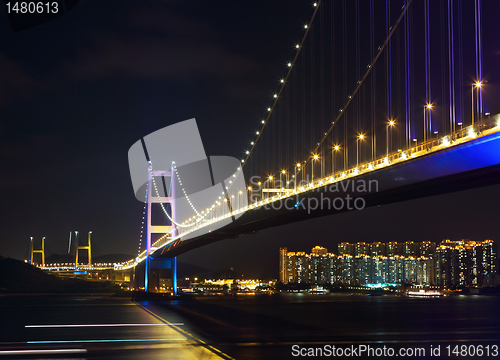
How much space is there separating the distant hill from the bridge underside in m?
47.3

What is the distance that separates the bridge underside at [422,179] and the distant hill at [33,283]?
47.3m

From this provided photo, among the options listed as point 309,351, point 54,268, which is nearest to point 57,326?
point 309,351

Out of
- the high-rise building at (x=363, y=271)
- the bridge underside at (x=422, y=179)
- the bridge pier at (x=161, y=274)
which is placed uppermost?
the bridge underside at (x=422, y=179)

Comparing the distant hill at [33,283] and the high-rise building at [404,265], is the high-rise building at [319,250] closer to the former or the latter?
the high-rise building at [404,265]

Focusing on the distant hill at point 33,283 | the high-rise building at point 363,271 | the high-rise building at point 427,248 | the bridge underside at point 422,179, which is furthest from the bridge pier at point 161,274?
the high-rise building at point 427,248

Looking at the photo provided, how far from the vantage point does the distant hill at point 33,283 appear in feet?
237

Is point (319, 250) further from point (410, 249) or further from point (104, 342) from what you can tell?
point (104, 342)

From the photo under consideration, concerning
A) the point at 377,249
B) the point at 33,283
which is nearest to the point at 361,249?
the point at 377,249

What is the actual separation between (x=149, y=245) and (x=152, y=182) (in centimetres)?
1007

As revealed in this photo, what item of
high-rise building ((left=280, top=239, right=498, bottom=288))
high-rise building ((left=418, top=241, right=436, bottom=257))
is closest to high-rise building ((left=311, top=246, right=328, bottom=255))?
high-rise building ((left=280, top=239, right=498, bottom=288))

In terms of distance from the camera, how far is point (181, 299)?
4434 cm

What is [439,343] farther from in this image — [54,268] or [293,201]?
[54,268]

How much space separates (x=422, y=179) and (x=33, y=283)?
68632mm

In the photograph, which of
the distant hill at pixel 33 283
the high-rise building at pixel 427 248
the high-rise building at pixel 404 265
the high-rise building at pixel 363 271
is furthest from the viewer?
the high-rise building at pixel 427 248
